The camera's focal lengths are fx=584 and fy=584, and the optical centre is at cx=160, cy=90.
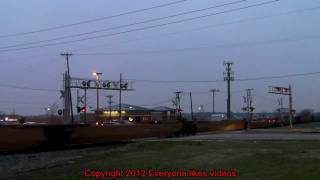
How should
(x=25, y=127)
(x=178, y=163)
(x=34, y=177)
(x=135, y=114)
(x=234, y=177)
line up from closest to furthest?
(x=234, y=177) < (x=34, y=177) < (x=178, y=163) < (x=25, y=127) < (x=135, y=114)

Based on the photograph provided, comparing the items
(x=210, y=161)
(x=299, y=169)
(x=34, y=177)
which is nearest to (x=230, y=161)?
(x=210, y=161)

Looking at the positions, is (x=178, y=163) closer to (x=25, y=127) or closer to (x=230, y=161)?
(x=230, y=161)

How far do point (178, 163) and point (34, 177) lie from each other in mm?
5399

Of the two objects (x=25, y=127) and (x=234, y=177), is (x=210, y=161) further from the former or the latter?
(x=25, y=127)

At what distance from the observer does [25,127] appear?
38.4 meters

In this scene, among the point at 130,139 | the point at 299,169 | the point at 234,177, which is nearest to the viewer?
the point at 234,177

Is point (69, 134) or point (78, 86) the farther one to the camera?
point (78, 86)

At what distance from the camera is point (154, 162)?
76.1 feet

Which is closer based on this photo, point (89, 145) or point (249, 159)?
point (249, 159)

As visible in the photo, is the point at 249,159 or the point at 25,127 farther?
the point at 25,127

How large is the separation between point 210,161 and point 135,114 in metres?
138

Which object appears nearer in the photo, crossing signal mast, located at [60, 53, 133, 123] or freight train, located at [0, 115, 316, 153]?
freight train, located at [0, 115, 316, 153]

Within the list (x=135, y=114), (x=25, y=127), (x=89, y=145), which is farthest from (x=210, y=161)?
(x=135, y=114)

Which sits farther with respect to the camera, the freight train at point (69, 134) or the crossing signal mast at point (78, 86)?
the crossing signal mast at point (78, 86)
